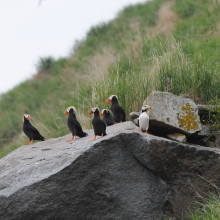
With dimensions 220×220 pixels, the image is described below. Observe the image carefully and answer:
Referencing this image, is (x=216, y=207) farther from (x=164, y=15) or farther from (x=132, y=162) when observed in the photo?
(x=164, y=15)

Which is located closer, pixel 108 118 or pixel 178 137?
pixel 178 137

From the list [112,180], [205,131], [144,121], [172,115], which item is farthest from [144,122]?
[205,131]

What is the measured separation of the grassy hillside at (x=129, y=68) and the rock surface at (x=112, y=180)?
226 cm

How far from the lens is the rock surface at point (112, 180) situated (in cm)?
510

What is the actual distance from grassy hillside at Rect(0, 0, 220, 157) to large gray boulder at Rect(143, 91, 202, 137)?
Result: 1229 mm

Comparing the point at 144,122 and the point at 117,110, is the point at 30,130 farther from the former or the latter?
the point at 144,122

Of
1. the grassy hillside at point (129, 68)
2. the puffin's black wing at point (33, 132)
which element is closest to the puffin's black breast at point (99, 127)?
the puffin's black wing at point (33, 132)

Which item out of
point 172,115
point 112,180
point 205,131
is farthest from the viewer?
point 205,131

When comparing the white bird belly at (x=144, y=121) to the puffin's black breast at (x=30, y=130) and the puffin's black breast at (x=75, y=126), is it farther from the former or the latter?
the puffin's black breast at (x=30, y=130)

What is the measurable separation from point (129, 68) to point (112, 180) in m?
5.12

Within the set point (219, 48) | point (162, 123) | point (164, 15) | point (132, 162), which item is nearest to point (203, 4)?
point (164, 15)

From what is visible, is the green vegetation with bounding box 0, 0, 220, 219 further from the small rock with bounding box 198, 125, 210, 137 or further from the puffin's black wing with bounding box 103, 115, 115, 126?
the puffin's black wing with bounding box 103, 115, 115, 126

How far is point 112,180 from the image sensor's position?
17.1ft

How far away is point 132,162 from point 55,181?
3.63ft
